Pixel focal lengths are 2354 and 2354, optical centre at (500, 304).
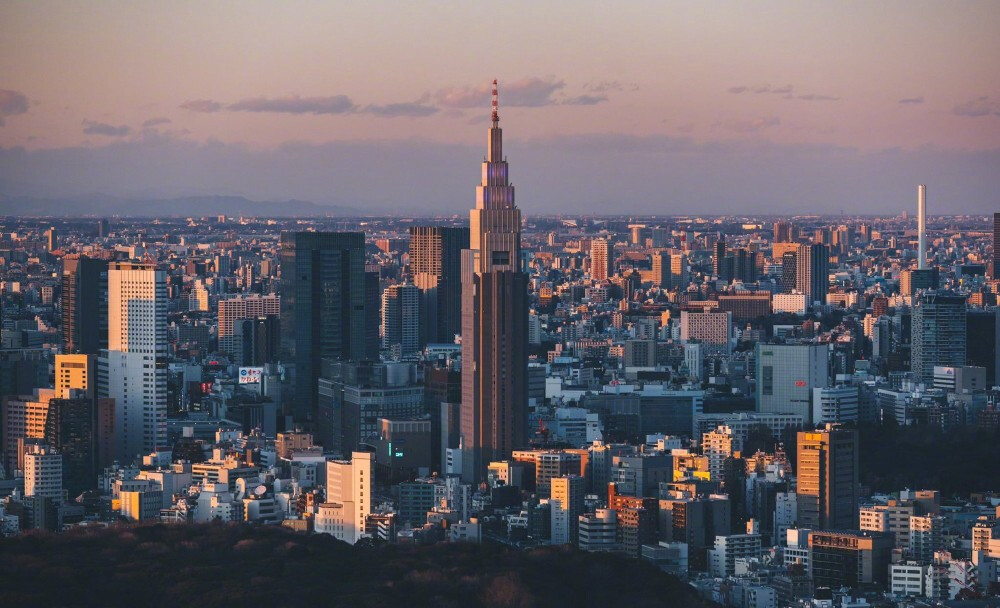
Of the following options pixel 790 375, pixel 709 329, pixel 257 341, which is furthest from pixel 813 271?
pixel 790 375

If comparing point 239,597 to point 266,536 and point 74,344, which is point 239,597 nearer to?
point 266,536

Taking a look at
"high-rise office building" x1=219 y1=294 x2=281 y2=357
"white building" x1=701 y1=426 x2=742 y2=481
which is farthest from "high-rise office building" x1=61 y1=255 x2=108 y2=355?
"high-rise office building" x1=219 y1=294 x2=281 y2=357

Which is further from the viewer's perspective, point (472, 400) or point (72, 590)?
point (472, 400)

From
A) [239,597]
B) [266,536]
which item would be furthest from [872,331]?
[239,597]

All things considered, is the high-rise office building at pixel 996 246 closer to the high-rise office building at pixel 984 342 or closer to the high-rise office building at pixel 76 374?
the high-rise office building at pixel 984 342

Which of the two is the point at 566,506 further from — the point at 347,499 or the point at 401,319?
the point at 401,319

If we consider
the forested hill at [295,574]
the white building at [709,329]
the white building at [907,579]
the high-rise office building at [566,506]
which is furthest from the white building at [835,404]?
the white building at [709,329]

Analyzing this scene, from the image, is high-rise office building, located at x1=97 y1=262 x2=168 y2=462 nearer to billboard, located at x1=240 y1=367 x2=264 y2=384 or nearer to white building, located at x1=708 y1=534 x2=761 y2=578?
billboard, located at x1=240 y1=367 x2=264 y2=384
